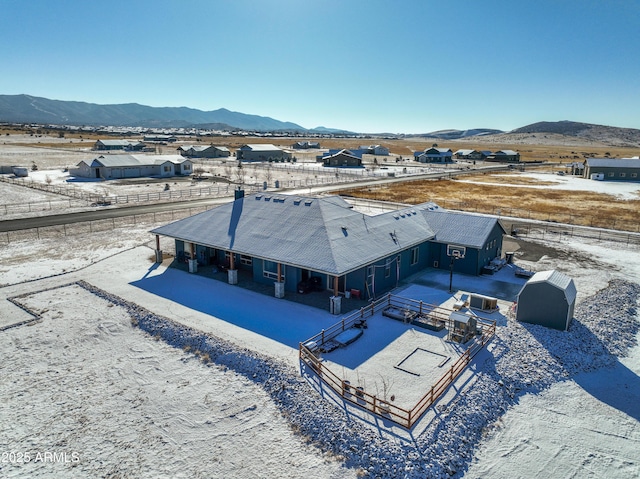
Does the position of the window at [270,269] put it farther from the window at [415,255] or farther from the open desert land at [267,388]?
the window at [415,255]

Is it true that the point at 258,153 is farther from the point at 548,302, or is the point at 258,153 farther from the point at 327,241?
the point at 548,302

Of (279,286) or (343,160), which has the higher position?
(343,160)

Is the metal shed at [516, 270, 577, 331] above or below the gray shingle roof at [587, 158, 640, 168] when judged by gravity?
below

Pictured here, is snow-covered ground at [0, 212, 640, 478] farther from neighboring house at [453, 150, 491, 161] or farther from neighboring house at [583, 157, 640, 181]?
neighboring house at [453, 150, 491, 161]

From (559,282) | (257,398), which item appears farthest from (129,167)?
(559,282)

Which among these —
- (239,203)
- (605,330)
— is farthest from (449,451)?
(239,203)

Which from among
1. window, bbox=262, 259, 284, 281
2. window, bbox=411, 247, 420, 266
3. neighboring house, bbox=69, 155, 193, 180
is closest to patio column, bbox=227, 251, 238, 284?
window, bbox=262, 259, 284, 281

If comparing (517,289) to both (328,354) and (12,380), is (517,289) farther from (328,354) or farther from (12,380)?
(12,380)
